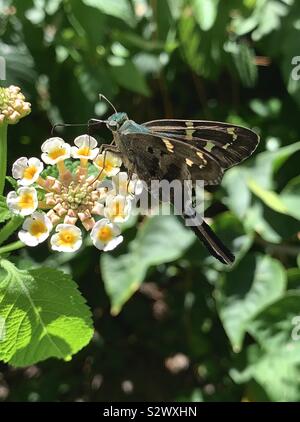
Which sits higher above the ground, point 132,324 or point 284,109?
point 284,109

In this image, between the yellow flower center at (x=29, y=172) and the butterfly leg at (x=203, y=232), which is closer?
the yellow flower center at (x=29, y=172)

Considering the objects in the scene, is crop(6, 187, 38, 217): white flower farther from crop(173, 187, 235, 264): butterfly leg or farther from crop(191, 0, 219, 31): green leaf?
crop(191, 0, 219, 31): green leaf

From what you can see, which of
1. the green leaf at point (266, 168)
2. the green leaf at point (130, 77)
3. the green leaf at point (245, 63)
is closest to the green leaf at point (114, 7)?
the green leaf at point (130, 77)

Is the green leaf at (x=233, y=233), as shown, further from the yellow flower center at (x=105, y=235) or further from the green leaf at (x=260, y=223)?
the yellow flower center at (x=105, y=235)

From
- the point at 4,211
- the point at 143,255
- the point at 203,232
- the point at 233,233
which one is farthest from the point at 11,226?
the point at 233,233

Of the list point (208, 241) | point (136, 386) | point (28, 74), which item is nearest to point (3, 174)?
point (208, 241)

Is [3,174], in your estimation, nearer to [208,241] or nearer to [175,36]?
[208,241]
